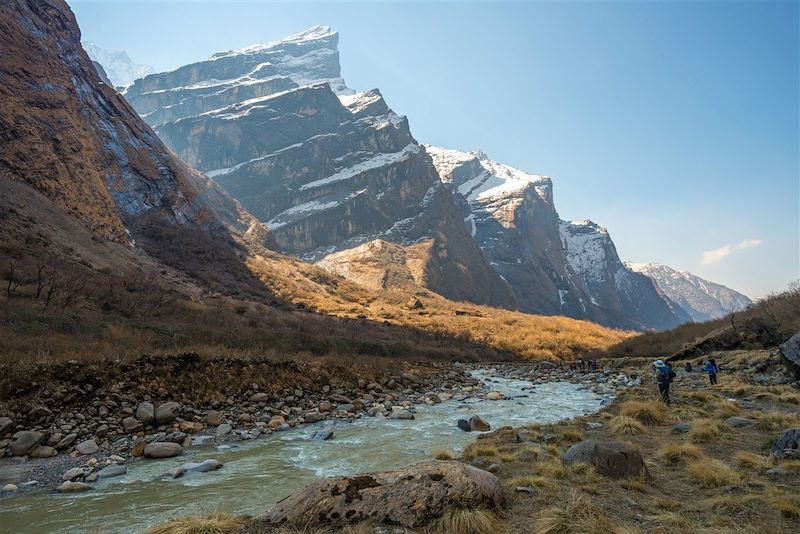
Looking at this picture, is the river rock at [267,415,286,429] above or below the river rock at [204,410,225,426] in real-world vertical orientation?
below

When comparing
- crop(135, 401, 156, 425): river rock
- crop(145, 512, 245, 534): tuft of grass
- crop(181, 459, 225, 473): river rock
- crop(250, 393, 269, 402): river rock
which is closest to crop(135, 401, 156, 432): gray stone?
crop(135, 401, 156, 425): river rock

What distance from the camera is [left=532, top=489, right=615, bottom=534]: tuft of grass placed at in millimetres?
5133

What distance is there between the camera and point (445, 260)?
570ft

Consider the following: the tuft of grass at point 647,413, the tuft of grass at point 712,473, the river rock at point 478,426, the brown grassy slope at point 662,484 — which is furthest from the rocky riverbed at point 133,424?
the tuft of grass at point 712,473

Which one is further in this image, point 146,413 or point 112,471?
point 146,413

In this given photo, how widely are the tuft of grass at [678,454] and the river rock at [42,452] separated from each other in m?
14.5

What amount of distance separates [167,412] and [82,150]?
64057 millimetres

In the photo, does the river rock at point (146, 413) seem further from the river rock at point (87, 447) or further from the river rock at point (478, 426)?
the river rock at point (478, 426)

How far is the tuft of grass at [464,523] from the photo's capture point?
5215 mm

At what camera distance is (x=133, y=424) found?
464 inches

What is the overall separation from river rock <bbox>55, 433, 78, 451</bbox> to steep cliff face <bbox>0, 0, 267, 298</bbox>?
46.2 meters

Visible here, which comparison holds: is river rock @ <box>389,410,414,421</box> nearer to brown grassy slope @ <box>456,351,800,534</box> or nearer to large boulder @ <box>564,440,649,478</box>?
brown grassy slope @ <box>456,351,800,534</box>

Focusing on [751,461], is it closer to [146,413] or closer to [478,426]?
[478,426]

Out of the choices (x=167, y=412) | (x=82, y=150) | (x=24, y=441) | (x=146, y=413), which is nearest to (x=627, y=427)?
(x=167, y=412)
